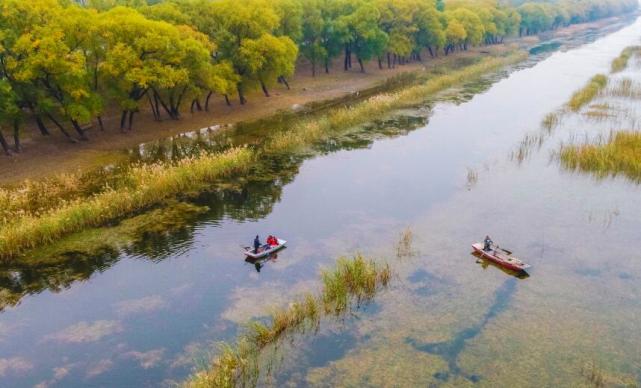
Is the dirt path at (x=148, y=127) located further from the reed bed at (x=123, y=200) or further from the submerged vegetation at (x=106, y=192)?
the reed bed at (x=123, y=200)

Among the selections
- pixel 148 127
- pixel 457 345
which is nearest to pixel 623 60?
pixel 148 127

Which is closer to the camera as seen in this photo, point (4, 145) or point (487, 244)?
point (487, 244)

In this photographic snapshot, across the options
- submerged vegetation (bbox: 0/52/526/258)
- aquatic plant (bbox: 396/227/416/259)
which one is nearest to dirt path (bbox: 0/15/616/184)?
submerged vegetation (bbox: 0/52/526/258)

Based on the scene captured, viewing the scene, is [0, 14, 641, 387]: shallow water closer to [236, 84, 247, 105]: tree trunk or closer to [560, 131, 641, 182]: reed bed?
[560, 131, 641, 182]: reed bed

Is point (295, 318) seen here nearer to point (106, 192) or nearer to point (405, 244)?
point (405, 244)

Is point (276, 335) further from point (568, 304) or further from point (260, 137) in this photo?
point (260, 137)

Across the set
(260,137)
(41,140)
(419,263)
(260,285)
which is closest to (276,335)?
(260,285)
